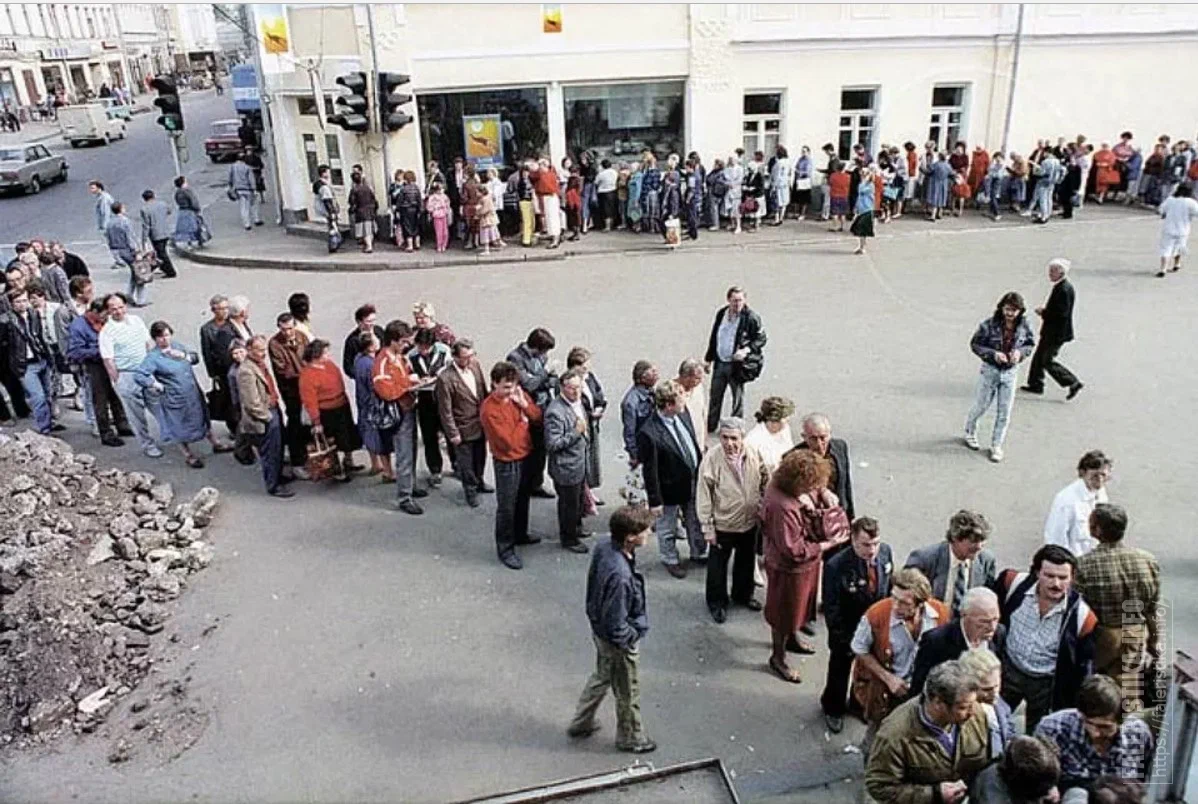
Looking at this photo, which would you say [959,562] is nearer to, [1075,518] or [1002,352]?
[1075,518]

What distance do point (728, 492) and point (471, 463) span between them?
290 centimetres

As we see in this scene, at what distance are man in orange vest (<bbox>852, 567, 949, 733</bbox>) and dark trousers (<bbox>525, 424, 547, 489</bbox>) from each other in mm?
3348

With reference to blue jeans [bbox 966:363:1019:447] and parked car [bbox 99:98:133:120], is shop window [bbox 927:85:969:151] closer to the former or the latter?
blue jeans [bbox 966:363:1019:447]

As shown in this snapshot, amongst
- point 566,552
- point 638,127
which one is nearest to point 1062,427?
point 566,552

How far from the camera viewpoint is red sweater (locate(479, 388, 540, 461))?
7.33 metres

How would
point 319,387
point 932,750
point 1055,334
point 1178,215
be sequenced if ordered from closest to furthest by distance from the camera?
point 932,750, point 319,387, point 1055,334, point 1178,215

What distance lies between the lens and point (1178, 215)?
1444 centimetres

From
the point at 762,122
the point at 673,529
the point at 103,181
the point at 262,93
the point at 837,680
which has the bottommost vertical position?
the point at 837,680

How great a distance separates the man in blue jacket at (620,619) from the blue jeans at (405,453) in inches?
138

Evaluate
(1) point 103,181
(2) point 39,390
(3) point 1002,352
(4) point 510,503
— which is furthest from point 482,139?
(1) point 103,181

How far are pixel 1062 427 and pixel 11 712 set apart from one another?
948 cm

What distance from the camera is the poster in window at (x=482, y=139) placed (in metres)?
19.2

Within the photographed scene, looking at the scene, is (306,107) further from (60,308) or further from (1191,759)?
(1191,759)

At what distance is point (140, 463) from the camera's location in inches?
384
